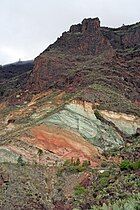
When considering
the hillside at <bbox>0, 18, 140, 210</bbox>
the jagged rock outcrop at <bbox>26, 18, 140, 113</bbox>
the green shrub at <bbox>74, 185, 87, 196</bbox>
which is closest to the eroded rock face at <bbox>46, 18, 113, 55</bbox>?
the jagged rock outcrop at <bbox>26, 18, 140, 113</bbox>

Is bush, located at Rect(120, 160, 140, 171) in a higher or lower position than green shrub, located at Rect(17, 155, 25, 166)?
higher

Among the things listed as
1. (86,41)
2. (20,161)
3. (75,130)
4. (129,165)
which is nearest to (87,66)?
(86,41)

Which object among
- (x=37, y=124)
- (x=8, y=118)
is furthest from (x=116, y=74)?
(x=37, y=124)

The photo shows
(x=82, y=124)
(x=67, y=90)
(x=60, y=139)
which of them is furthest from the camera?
(x=67, y=90)

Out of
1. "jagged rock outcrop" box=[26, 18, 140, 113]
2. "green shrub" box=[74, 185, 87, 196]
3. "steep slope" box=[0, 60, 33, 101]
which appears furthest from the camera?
"steep slope" box=[0, 60, 33, 101]

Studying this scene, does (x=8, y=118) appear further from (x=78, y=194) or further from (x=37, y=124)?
(x=78, y=194)

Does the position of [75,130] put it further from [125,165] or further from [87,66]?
[87,66]

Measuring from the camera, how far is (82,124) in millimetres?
67000

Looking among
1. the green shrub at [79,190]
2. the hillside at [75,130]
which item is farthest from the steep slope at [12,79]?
the green shrub at [79,190]

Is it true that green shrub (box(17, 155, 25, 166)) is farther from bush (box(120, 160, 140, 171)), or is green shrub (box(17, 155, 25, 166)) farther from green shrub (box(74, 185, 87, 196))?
bush (box(120, 160, 140, 171))

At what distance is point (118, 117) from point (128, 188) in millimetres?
27044

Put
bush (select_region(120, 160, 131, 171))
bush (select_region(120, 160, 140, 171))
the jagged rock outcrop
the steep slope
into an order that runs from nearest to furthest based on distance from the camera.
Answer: bush (select_region(120, 160, 140, 171))
bush (select_region(120, 160, 131, 171))
the jagged rock outcrop
the steep slope

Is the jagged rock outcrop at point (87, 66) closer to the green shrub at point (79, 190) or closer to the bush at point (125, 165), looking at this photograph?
the bush at point (125, 165)

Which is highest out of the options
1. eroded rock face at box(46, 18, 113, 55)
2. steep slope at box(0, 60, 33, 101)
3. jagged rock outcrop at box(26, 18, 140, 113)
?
eroded rock face at box(46, 18, 113, 55)
